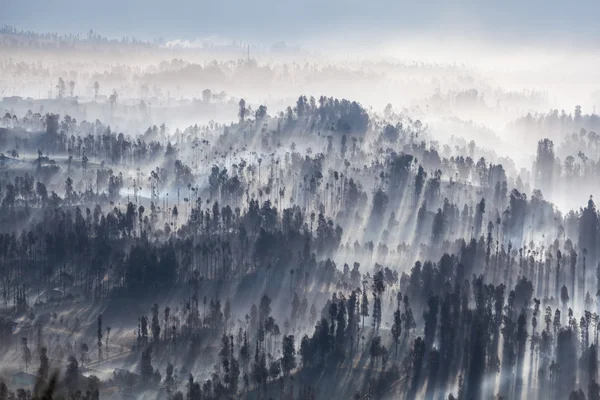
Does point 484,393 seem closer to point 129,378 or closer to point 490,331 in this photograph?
point 490,331

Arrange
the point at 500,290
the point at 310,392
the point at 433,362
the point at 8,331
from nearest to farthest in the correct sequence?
Answer: the point at 310,392, the point at 433,362, the point at 8,331, the point at 500,290

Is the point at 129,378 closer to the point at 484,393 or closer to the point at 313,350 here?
the point at 313,350

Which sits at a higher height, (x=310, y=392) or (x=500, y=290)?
(x=500, y=290)

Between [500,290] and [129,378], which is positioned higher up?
[500,290]

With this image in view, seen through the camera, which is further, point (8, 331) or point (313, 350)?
point (8, 331)

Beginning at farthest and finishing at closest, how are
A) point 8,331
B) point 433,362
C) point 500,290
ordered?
1. point 500,290
2. point 8,331
3. point 433,362

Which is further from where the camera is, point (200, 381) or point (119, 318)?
point (119, 318)

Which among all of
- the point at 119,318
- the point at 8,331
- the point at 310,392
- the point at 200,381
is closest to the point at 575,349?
the point at 310,392

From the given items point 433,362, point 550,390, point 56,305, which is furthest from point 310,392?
point 56,305

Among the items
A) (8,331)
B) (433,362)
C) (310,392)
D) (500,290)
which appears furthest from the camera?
(500,290)
